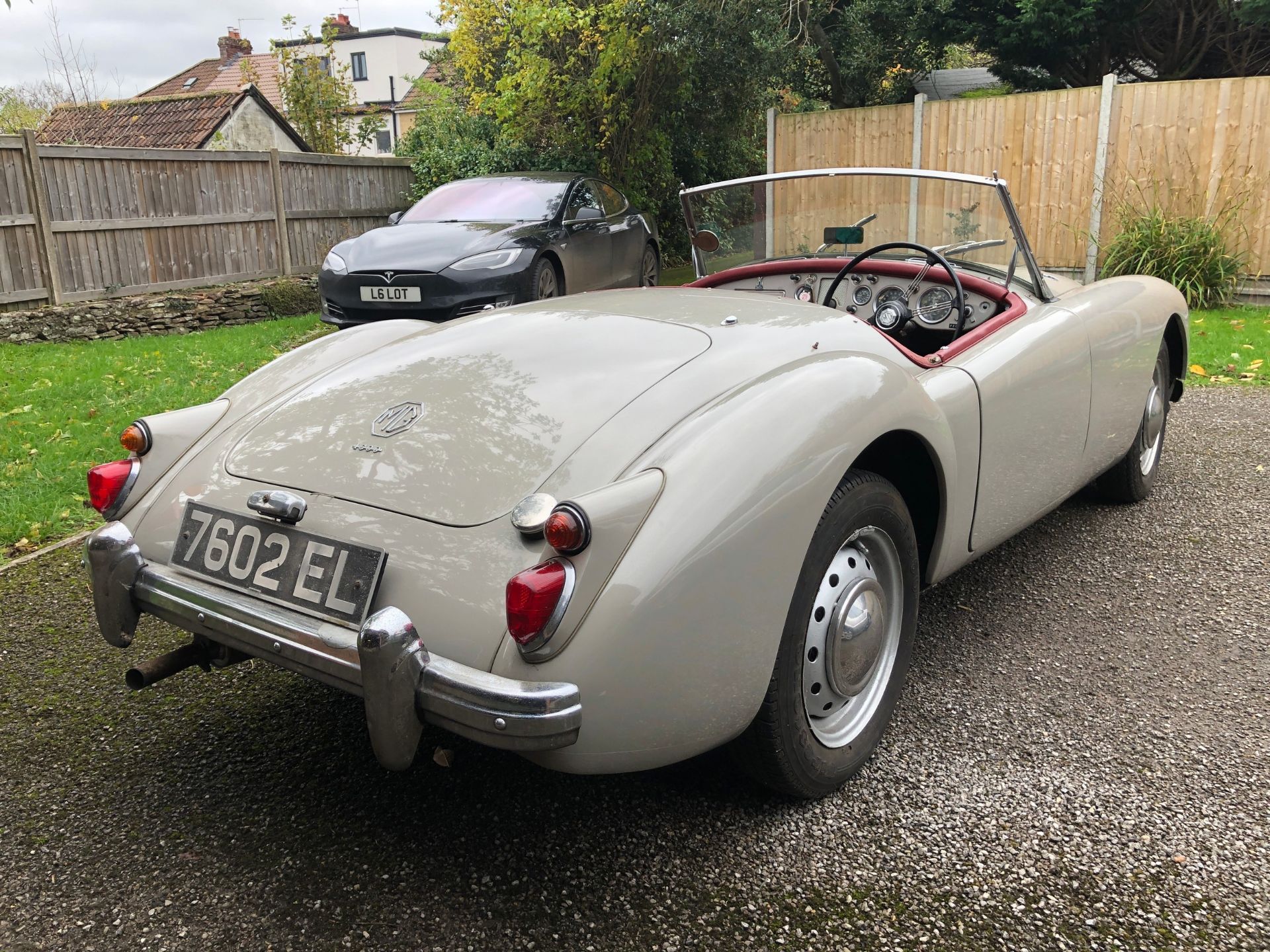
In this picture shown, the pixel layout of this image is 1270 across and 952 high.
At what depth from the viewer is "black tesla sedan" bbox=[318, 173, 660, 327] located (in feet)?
26.0

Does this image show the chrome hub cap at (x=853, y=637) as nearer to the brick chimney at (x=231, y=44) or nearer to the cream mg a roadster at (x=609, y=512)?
the cream mg a roadster at (x=609, y=512)

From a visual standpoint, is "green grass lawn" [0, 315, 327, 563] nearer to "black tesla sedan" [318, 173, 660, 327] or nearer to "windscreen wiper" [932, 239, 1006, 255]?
"black tesla sedan" [318, 173, 660, 327]

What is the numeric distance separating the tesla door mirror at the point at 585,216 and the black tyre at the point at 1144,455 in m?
5.82

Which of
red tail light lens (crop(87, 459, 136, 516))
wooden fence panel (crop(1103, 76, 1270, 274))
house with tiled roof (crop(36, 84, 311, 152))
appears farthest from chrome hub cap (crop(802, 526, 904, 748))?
house with tiled roof (crop(36, 84, 311, 152))

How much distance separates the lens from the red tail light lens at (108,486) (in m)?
2.45

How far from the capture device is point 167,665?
2.26m

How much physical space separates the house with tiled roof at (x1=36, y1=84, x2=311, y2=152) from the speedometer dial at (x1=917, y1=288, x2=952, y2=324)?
52.5 ft

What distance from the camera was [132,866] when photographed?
207cm

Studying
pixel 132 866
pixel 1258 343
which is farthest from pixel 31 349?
pixel 1258 343

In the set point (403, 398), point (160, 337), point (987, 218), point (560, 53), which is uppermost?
point (560, 53)

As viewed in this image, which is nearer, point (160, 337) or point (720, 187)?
point (720, 187)

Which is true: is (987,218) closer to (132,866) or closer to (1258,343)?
(132,866)

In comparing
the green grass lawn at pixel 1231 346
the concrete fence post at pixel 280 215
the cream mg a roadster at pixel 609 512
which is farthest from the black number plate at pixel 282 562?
the concrete fence post at pixel 280 215

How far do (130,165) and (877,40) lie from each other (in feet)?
33.6
